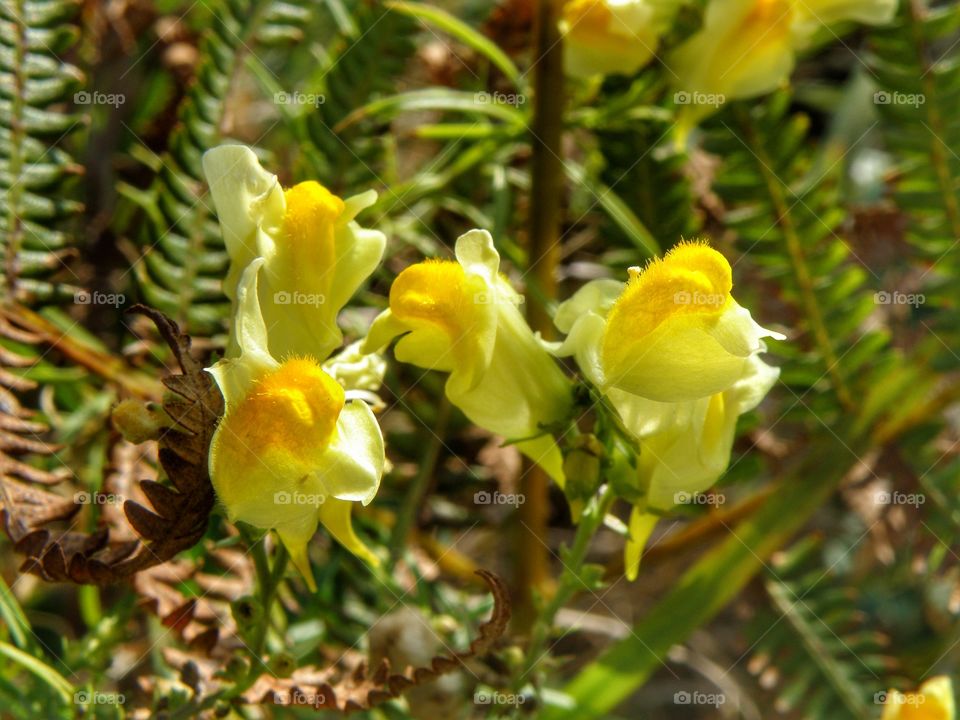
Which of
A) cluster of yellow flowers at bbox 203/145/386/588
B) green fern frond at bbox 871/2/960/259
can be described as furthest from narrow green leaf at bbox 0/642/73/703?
green fern frond at bbox 871/2/960/259

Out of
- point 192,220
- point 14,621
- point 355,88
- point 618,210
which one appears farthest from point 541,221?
point 14,621

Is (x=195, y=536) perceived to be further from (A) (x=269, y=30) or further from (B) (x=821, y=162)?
(B) (x=821, y=162)

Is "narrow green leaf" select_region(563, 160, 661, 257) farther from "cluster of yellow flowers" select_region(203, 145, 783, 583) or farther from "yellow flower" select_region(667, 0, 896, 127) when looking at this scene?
"cluster of yellow flowers" select_region(203, 145, 783, 583)

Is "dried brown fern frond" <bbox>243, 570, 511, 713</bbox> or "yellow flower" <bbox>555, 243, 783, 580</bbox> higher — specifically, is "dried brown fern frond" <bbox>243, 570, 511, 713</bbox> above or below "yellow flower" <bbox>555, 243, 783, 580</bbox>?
below

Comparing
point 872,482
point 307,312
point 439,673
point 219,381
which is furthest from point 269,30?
point 872,482

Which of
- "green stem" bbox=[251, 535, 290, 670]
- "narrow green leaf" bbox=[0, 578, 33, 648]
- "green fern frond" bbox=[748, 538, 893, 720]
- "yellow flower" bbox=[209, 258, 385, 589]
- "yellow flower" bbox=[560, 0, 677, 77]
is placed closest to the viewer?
"yellow flower" bbox=[209, 258, 385, 589]

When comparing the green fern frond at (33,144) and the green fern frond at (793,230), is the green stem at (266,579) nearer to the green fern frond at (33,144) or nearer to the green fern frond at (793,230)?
the green fern frond at (33,144)
